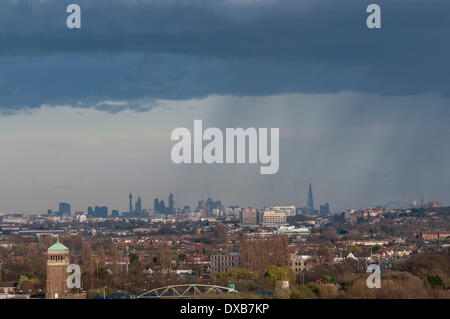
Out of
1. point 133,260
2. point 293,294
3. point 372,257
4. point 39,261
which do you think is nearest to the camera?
point 293,294

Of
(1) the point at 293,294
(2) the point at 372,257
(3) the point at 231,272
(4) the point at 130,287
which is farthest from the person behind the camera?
(2) the point at 372,257

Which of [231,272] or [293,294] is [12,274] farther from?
[293,294]
